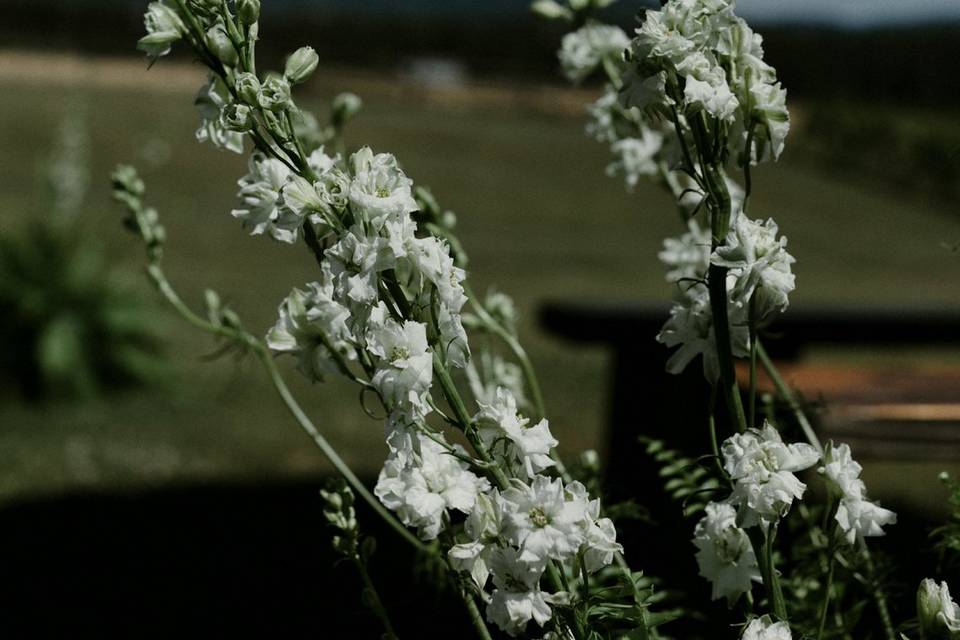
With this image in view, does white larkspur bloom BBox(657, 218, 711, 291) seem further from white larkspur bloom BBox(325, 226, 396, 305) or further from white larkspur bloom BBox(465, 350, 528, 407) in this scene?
white larkspur bloom BBox(325, 226, 396, 305)

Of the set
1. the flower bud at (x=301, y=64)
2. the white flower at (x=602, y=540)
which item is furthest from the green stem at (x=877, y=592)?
the flower bud at (x=301, y=64)

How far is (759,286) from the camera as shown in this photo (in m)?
1.02

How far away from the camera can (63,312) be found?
22.0 feet

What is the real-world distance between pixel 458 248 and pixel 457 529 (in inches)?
15.5

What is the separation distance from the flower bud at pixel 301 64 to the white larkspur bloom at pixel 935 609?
2.23 ft

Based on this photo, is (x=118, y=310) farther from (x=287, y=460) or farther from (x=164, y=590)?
(x=164, y=590)

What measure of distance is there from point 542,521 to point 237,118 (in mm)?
404

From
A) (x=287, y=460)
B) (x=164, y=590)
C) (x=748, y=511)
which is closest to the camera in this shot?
(x=748, y=511)

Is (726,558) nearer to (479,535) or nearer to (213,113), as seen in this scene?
(479,535)

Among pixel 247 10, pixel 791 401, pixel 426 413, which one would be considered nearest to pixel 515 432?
pixel 426 413

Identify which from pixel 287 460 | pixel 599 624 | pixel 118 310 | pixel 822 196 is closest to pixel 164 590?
pixel 287 460

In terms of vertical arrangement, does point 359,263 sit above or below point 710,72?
below

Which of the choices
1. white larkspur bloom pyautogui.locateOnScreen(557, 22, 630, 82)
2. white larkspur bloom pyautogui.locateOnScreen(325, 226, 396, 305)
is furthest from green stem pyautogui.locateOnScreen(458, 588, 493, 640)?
white larkspur bloom pyautogui.locateOnScreen(557, 22, 630, 82)

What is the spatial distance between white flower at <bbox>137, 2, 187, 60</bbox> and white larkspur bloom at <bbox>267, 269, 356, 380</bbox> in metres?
0.25
